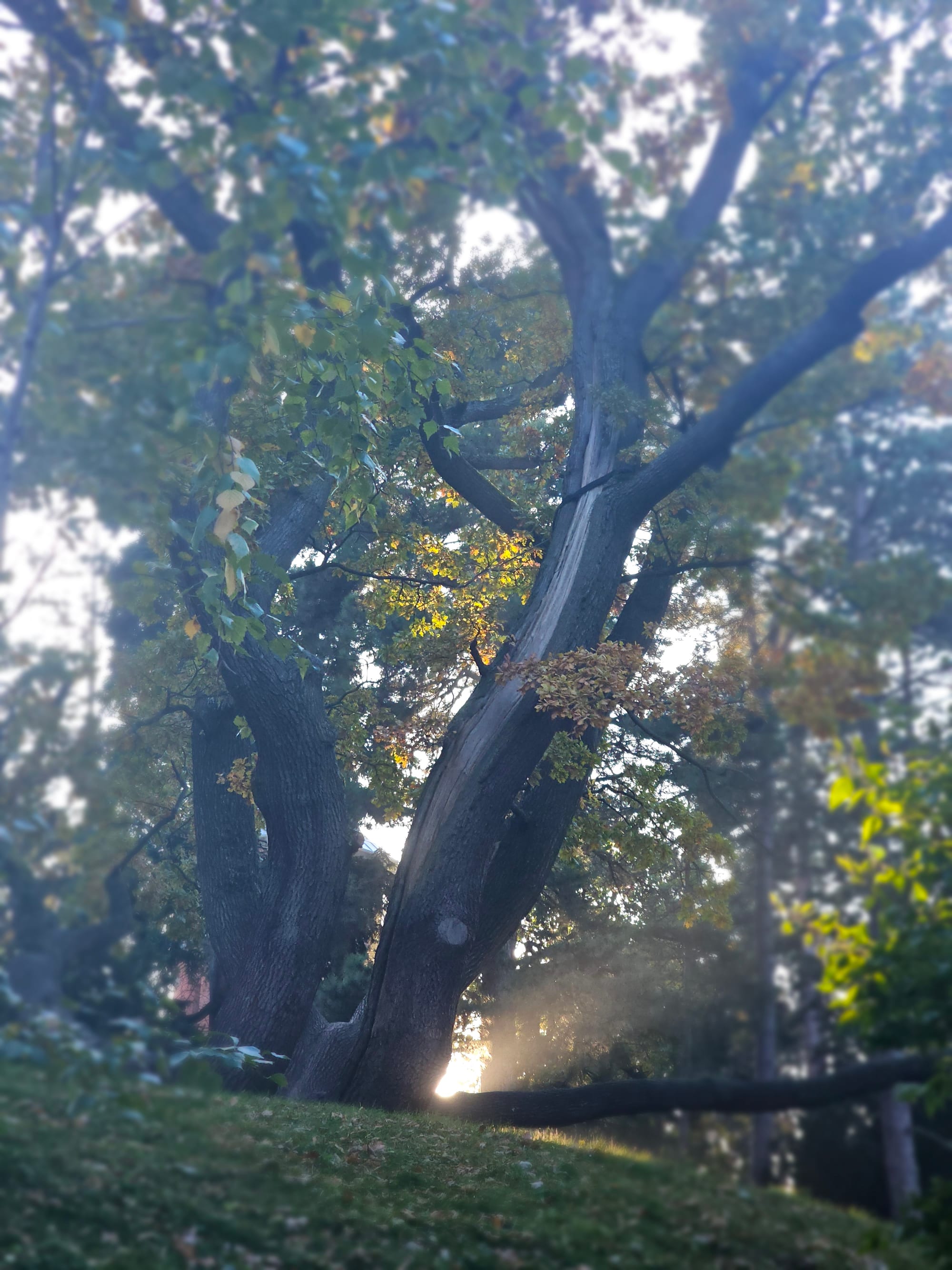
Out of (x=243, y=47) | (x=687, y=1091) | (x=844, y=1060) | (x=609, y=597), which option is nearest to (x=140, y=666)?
(x=609, y=597)

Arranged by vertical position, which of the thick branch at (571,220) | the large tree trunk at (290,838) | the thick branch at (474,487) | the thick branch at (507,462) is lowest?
the large tree trunk at (290,838)

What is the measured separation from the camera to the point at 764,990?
457 cm

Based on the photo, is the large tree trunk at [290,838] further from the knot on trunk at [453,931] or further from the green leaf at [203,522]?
the green leaf at [203,522]

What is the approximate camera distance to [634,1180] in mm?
4883

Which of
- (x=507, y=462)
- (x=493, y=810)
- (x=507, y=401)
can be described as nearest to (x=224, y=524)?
(x=493, y=810)

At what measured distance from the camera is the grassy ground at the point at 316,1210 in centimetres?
407

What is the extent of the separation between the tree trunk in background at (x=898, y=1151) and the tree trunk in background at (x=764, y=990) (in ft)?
1.67

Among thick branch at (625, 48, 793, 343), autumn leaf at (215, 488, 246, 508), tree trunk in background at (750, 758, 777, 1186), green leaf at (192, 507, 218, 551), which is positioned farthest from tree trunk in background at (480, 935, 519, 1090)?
thick branch at (625, 48, 793, 343)

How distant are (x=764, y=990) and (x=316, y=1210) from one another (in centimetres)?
267

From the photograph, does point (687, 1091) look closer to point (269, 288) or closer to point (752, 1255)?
point (752, 1255)

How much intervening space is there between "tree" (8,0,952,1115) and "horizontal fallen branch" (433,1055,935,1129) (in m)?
0.02

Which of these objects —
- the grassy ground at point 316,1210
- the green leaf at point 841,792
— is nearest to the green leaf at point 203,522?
the grassy ground at point 316,1210

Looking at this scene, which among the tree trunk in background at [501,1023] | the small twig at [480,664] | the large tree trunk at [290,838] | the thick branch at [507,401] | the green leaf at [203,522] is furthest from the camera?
the thick branch at [507,401]

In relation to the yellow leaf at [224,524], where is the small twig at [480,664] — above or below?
above
